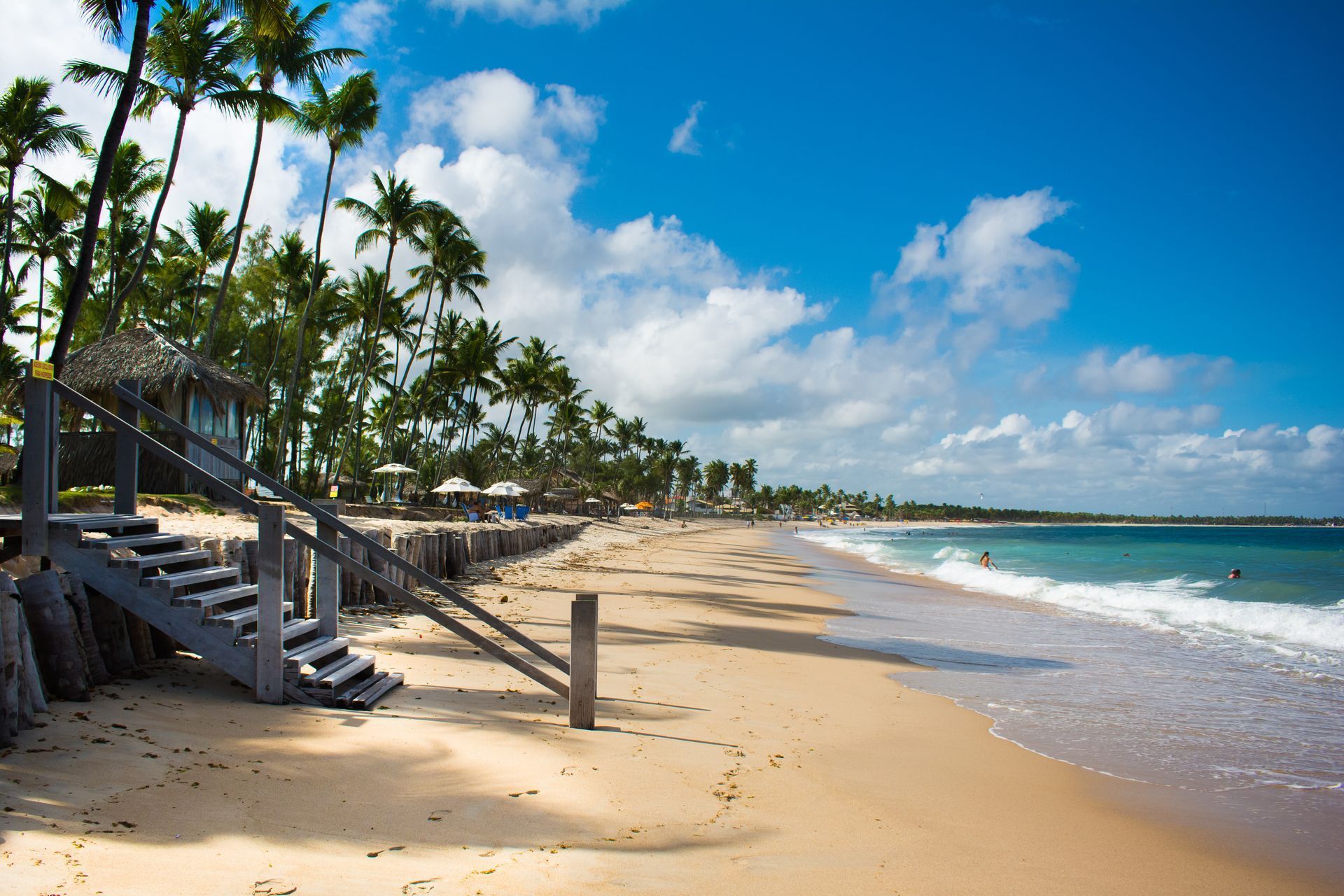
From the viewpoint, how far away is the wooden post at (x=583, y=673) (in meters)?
6.73

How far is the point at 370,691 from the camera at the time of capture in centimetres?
695

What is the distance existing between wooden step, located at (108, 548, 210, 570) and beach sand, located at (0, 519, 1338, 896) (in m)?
0.92

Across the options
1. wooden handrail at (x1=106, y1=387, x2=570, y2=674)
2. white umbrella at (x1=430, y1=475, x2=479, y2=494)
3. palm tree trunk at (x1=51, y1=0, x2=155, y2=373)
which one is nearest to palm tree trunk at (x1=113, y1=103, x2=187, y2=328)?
palm tree trunk at (x1=51, y1=0, x2=155, y2=373)

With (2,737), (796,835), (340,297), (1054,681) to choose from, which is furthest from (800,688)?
(340,297)

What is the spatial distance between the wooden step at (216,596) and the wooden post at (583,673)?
9.66 feet

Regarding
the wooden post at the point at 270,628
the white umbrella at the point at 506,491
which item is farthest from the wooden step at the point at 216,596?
the white umbrella at the point at 506,491

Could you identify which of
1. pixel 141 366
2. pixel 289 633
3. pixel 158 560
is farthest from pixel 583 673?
pixel 141 366

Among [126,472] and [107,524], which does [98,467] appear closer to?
[126,472]

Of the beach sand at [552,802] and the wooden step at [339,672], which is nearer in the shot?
the beach sand at [552,802]

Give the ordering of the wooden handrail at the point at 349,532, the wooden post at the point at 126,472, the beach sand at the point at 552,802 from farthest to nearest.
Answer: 1. the wooden post at the point at 126,472
2. the wooden handrail at the point at 349,532
3. the beach sand at the point at 552,802

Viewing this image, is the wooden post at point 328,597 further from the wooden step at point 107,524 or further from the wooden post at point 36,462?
the wooden post at point 36,462

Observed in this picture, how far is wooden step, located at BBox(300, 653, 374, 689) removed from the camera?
662 centimetres

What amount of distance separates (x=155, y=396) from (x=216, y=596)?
13.9m

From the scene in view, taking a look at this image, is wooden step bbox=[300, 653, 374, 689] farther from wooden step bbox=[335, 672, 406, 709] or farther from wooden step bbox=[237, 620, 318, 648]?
wooden step bbox=[237, 620, 318, 648]
